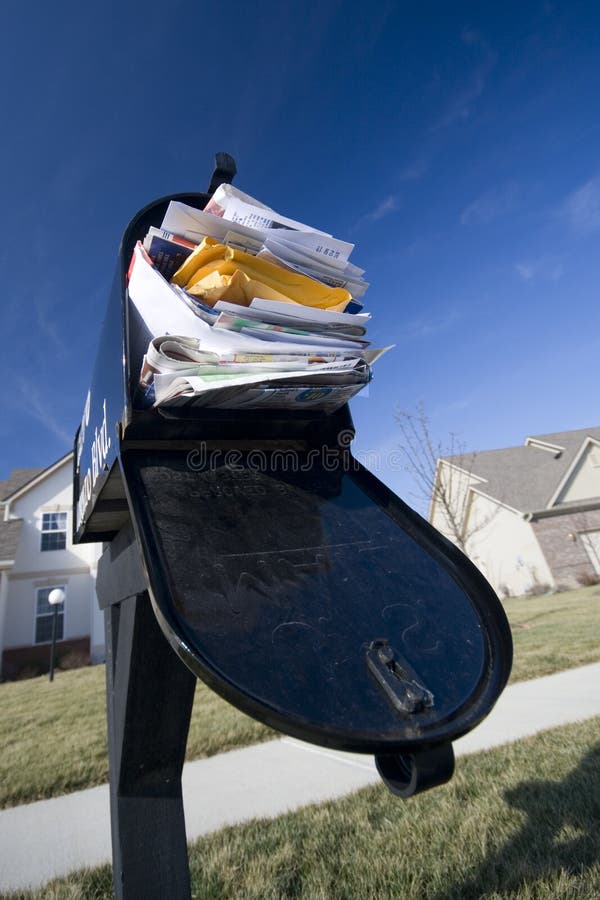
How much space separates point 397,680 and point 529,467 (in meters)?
25.7

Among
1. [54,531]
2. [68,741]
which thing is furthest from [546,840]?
[54,531]

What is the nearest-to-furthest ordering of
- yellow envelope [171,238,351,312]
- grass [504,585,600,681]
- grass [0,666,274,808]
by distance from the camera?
yellow envelope [171,238,351,312]
grass [0,666,274,808]
grass [504,585,600,681]

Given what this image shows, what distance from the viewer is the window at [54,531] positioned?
1551 cm

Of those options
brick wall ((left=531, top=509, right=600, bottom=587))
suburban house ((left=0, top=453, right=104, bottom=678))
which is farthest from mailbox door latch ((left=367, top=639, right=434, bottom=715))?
brick wall ((left=531, top=509, right=600, bottom=587))

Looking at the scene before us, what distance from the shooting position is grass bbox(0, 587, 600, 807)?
3.20 meters

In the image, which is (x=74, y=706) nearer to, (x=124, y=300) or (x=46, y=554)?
(x=124, y=300)

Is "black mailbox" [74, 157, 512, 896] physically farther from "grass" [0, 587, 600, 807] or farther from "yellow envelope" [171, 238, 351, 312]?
"grass" [0, 587, 600, 807]

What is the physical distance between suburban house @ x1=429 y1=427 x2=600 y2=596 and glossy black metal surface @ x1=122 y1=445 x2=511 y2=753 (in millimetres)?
17663

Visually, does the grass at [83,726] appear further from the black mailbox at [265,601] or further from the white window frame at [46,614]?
the white window frame at [46,614]

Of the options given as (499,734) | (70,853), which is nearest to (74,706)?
(70,853)

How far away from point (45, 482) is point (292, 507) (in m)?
17.6

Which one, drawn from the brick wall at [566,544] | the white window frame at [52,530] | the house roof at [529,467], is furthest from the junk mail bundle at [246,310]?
the brick wall at [566,544]

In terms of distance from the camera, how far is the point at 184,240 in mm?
1137

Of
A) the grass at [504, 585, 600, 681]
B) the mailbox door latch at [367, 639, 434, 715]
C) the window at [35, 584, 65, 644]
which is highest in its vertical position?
the window at [35, 584, 65, 644]
